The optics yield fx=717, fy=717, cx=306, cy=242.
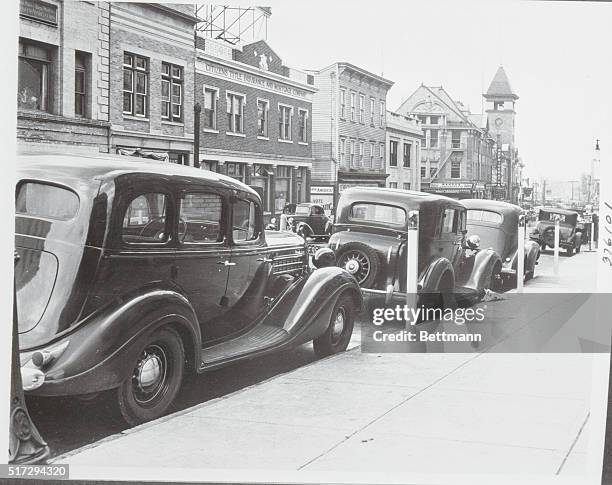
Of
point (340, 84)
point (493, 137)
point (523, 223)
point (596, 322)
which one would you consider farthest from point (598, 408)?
point (340, 84)

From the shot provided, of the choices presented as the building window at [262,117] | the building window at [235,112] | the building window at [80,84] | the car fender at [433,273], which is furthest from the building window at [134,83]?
the car fender at [433,273]

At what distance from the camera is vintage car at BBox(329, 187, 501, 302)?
4094 mm

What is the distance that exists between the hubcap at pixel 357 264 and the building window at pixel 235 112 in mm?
948

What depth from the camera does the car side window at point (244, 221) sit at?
3939 millimetres

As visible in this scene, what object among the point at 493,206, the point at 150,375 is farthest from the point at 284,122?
the point at 150,375

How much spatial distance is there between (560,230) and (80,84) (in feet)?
8.87

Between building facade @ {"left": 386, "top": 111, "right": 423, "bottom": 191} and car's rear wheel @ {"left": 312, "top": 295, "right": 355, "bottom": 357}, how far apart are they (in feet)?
2.52

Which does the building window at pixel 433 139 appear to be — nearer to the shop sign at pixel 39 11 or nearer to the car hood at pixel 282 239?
the car hood at pixel 282 239

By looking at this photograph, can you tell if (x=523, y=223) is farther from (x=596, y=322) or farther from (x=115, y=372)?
(x=115, y=372)

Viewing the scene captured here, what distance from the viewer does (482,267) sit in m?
4.18

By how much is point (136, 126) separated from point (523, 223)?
2.35 m

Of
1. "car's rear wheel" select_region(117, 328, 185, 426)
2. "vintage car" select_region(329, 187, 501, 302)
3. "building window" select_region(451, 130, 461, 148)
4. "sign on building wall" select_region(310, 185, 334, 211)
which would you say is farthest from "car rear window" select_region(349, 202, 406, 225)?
"car's rear wheel" select_region(117, 328, 185, 426)

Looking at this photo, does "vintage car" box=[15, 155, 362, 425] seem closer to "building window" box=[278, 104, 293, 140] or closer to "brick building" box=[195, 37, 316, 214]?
"brick building" box=[195, 37, 316, 214]

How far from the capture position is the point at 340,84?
13.6 feet
